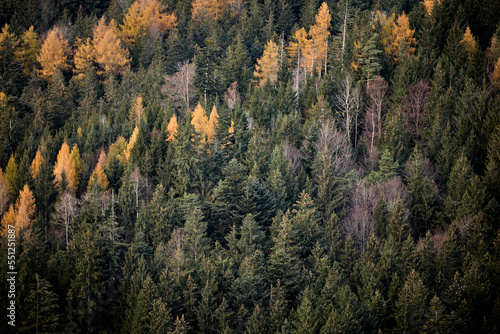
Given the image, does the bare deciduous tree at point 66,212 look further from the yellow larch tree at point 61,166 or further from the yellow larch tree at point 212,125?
the yellow larch tree at point 212,125

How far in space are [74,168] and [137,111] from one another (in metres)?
12.3

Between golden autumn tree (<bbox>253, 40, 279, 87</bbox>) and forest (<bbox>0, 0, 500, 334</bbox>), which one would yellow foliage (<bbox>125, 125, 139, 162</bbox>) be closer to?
forest (<bbox>0, 0, 500, 334</bbox>)

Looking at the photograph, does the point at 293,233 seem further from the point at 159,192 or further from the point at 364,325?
the point at 159,192

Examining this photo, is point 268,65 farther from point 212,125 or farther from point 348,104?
point 348,104


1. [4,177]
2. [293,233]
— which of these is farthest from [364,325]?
[4,177]

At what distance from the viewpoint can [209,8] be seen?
86.1 metres

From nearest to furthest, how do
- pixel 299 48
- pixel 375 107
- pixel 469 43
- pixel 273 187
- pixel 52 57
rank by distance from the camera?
pixel 273 187 → pixel 375 107 → pixel 469 43 → pixel 299 48 → pixel 52 57

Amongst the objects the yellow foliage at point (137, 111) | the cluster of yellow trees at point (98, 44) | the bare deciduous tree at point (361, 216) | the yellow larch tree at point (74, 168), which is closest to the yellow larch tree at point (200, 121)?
the yellow foliage at point (137, 111)

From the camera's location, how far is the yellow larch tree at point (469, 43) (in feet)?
172

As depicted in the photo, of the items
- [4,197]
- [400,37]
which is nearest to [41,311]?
[4,197]

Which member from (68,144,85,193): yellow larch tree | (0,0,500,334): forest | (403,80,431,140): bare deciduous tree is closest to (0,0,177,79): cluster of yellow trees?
(0,0,500,334): forest

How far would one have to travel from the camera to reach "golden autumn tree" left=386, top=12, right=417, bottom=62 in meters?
56.1

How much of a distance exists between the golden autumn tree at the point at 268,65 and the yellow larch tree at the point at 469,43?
24.7 m

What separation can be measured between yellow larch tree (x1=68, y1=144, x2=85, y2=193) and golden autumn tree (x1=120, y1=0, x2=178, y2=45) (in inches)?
1256
